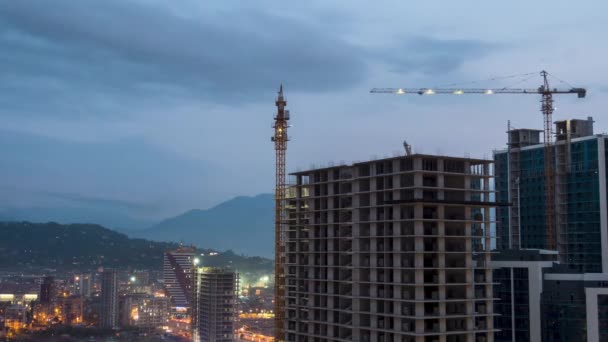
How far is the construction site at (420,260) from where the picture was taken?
160 ft

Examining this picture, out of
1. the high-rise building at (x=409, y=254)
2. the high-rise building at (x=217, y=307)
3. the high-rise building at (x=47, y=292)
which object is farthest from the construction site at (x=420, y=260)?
the high-rise building at (x=47, y=292)

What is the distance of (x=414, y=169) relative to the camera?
49188mm

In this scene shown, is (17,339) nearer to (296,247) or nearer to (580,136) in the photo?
(296,247)

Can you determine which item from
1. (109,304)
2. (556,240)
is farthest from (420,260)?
(109,304)

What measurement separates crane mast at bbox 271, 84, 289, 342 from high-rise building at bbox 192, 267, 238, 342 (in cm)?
5465

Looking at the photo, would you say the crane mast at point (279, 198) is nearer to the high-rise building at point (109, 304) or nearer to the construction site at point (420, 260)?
the construction site at point (420, 260)

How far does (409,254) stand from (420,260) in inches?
50.6

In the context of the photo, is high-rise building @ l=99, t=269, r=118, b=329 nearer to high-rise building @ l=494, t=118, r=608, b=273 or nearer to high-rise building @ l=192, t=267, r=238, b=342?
high-rise building @ l=192, t=267, r=238, b=342

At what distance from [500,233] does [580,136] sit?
1719 cm

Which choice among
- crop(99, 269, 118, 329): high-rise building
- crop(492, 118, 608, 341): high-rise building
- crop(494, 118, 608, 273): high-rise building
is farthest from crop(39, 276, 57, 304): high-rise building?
crop(492, 118, 608, 341): high-rise building

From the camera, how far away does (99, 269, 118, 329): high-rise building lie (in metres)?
172

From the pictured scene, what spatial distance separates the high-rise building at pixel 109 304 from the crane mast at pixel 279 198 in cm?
9900

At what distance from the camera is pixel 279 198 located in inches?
3278

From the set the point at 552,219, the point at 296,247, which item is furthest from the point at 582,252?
the point at 296,247
